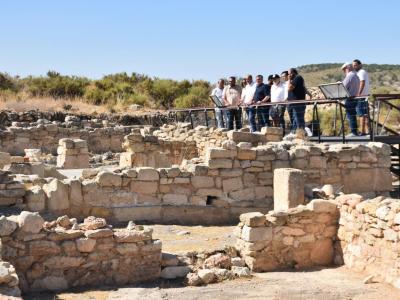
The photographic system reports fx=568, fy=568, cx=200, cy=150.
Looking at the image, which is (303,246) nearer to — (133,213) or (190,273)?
(190,273)

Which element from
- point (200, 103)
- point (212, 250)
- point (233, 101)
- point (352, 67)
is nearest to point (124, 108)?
point (200, 103)

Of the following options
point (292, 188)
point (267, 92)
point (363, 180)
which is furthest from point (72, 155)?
point (292, 188)

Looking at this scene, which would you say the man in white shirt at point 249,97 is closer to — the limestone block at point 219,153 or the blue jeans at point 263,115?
the blue jeans at point 263,115

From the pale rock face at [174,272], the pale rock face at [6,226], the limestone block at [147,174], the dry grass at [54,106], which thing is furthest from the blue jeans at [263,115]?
the dry grass at [54,106]

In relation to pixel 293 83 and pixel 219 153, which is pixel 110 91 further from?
pixel 219 153

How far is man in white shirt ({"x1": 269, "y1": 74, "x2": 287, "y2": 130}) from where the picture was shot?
49.9ft

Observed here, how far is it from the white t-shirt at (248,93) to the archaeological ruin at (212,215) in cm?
139

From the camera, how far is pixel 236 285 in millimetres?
7328

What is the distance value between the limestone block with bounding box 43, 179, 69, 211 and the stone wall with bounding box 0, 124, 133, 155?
1262 centimetres

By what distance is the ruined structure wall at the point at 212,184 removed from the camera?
10.4m

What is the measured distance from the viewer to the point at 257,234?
814 centimetres

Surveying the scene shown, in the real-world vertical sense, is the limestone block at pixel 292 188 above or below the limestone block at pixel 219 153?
below

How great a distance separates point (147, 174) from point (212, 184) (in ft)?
4.30

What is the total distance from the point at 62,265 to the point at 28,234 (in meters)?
0.58
